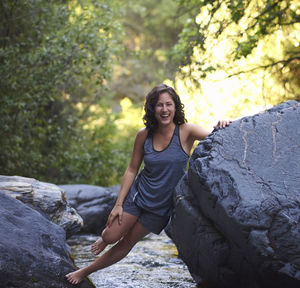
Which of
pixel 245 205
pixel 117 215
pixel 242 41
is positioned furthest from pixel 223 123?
pixel 242 41

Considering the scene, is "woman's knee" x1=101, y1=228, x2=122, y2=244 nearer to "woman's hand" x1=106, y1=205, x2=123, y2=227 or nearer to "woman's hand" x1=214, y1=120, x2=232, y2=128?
"woman's hand" x1=106, y1=205, x2=123, y2=227

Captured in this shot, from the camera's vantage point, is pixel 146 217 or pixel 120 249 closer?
pixel 146 217

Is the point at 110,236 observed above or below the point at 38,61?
below

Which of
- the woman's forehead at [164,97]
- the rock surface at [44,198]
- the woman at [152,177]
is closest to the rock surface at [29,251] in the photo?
the woman at [152,177]

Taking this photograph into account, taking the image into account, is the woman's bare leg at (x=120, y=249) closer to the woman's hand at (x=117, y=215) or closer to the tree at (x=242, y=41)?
the woman's hand at (x=117, y=215)

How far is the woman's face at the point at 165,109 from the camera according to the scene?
3.49 meters

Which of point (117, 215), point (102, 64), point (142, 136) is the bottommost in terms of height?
point (117, 215)

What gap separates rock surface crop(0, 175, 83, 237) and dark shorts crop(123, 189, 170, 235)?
58.1 inches

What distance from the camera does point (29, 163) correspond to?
877 centimetres

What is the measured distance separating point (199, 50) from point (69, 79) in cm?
297

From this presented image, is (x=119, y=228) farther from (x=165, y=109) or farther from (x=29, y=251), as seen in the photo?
(x=165, y=109)

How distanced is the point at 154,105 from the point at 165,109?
13cm

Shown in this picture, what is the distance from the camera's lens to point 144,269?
4391 mm

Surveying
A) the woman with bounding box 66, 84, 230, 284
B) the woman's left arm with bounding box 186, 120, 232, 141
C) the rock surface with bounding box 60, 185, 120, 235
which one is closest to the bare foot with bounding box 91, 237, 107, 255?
the woman with bounding box 66, 84, 230, 284
